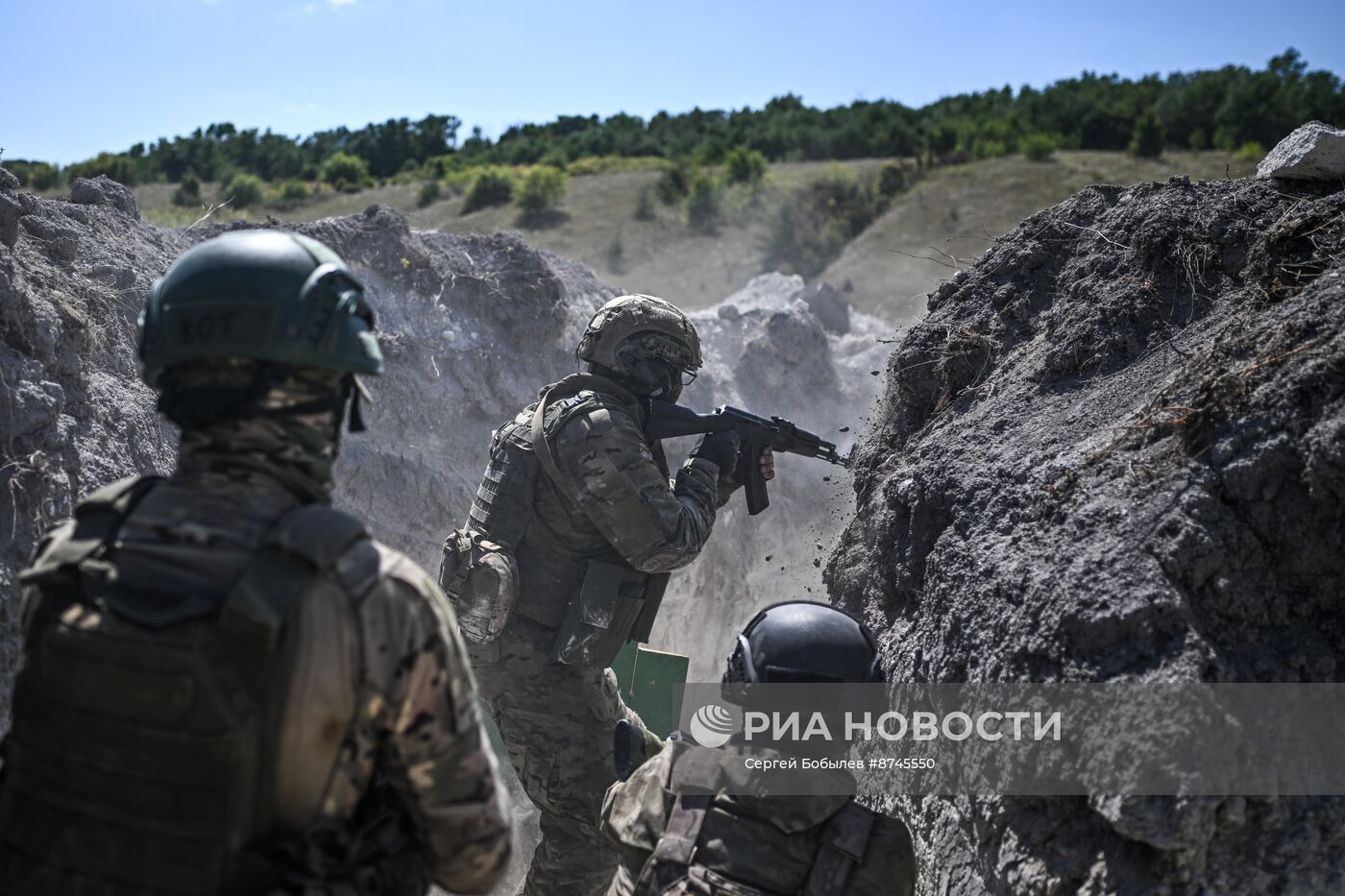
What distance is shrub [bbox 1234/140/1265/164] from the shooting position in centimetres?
2877

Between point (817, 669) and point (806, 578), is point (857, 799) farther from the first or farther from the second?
point (806, 578)

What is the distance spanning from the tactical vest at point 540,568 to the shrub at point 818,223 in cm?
2639

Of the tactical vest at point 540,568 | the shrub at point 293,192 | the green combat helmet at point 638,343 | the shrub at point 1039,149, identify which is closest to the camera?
the tactical vest at point 540,568

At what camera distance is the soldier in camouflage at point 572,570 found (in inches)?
181

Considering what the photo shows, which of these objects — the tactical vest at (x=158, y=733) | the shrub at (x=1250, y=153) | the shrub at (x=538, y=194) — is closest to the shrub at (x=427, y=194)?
the shrub at (x=538, y=194)

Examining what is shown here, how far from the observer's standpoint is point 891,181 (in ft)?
116

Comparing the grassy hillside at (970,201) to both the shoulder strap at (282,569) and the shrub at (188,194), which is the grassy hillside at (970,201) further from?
the shoulder strap at (282,569)

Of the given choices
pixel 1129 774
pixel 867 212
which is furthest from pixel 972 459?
pixel 867 212

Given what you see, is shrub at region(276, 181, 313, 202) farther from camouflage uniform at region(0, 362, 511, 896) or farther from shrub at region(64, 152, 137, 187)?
camouflage uniform at region(0, 362, 511, 896)

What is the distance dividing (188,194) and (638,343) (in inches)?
1152

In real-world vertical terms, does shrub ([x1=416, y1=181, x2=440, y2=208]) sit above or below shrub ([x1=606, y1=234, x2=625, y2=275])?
above

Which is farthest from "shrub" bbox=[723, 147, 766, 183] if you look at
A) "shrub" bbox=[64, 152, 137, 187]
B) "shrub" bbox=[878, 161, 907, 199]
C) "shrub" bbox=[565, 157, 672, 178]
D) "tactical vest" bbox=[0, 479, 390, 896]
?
"tactical vest" bbox=[0, 479, 390, 896]

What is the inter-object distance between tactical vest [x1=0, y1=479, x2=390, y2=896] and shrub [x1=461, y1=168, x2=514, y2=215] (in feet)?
106

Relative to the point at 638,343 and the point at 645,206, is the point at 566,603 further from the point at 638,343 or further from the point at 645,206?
the point at 645,206
